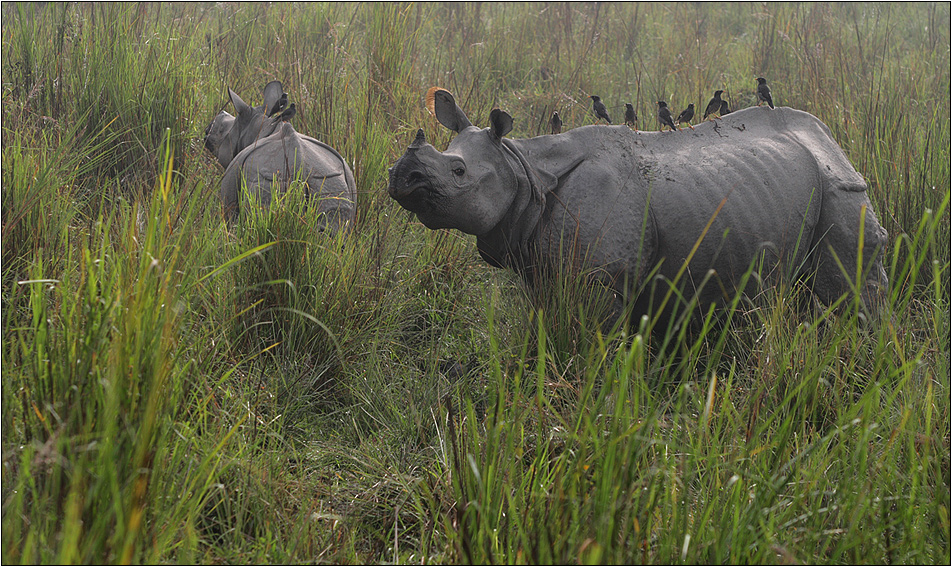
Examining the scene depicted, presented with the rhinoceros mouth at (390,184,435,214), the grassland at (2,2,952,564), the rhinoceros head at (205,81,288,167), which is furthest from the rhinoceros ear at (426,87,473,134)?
the rhinoceros head at (205,81,288,167)

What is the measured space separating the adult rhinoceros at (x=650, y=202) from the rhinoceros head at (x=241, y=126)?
1.58 metres

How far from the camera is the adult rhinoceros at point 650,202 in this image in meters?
2.87

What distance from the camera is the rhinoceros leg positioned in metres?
3.24

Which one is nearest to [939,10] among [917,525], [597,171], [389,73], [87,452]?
[389,73]

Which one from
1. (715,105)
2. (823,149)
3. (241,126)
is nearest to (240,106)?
(241,126)

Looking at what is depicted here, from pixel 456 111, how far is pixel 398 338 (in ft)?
3.20

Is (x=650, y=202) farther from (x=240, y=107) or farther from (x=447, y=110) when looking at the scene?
(x=240, y=107)

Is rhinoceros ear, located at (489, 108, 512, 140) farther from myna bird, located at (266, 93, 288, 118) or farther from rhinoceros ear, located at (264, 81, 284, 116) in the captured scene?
rhinoceros ear, located at (264, 81, 284, 116)

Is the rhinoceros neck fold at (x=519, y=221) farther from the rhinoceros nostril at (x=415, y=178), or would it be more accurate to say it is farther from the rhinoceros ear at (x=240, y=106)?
the rhinoceros ear at (x=240, y=106)

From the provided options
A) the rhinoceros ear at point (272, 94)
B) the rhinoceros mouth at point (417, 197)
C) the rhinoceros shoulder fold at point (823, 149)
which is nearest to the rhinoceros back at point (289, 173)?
the rhinoceros ear at point (272, 94)

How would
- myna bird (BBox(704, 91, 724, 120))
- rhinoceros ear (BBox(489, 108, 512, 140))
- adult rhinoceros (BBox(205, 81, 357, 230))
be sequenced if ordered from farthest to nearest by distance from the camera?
myna bird (BBox(704, 91, 724, 120)) → adult rhinoceros (BBox(205, 81, 357, 230)) → rhinoceros ear (BBox(489, 108, 512, 140))

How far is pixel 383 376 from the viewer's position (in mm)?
3002

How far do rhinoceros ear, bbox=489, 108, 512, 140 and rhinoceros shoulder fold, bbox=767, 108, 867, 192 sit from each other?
131cm

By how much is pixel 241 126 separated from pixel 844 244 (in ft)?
10.0
